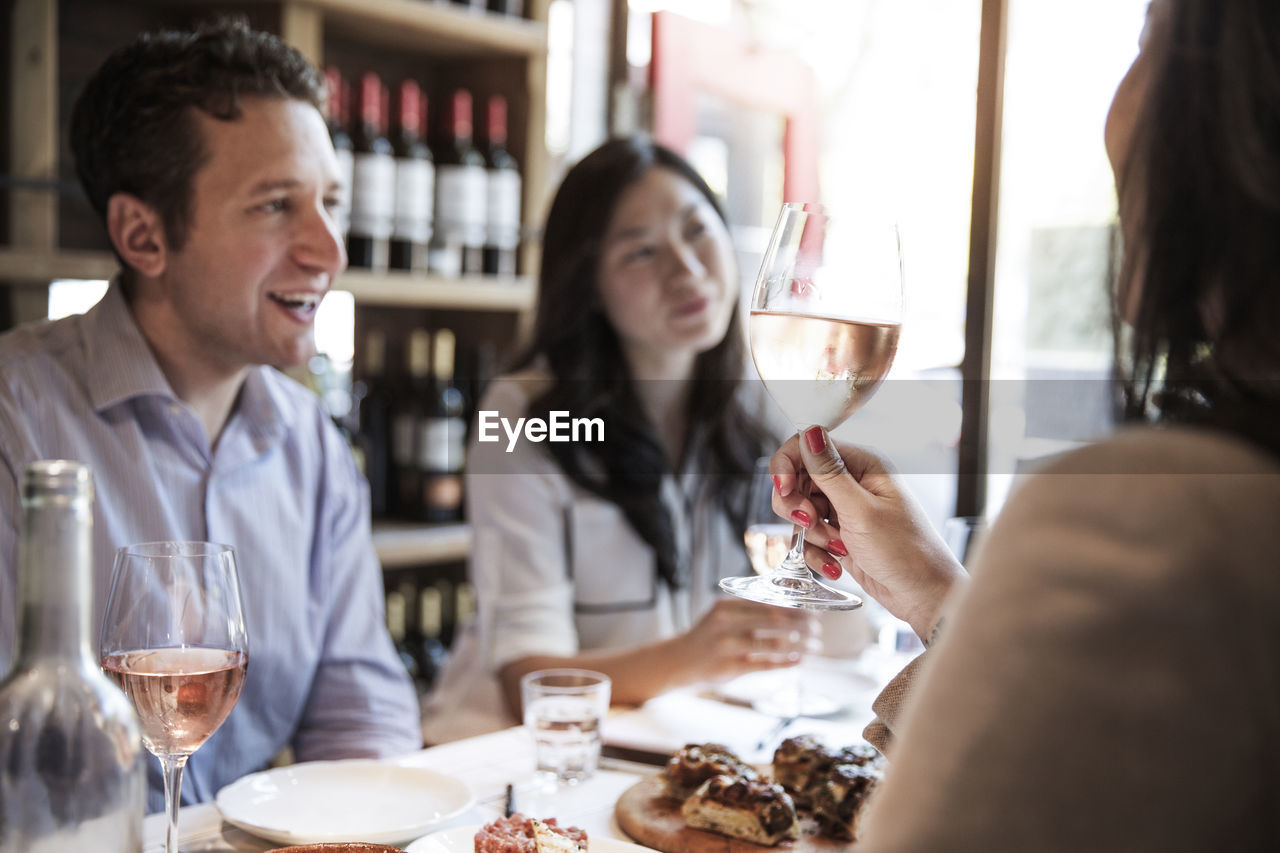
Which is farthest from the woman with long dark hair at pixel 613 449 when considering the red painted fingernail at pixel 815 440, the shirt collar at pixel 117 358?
the red painted fingernail at pixel 815 440

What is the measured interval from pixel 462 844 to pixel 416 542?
1603 millimetres

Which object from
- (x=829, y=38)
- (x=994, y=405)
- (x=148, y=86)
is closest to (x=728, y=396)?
(x=994, y=405)

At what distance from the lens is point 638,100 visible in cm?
308

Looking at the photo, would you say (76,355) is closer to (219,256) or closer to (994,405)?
(219,256)

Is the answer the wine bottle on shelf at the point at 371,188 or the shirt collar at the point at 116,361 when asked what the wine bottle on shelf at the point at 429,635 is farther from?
the shirt collar at the point at 116,361

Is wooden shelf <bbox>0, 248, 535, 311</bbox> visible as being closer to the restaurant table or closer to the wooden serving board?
the restaurant table

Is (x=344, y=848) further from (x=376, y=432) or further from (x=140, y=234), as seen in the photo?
(x=376, y=432)

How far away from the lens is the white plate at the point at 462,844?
32.4 inches

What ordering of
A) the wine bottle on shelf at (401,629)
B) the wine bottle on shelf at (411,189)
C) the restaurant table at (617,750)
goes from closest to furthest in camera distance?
the restaurant table at (617,750), the wine bottle on shelf at (411,189), the wine bottle on shelf at (401,629)

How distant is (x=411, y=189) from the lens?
2.37 meters

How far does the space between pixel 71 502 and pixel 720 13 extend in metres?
2.94

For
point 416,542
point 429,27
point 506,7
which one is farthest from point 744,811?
point 506,7

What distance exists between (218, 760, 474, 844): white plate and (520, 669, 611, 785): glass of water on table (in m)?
0.12

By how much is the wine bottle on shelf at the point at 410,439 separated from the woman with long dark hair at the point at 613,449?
427 millimetres
